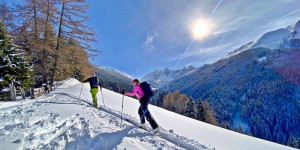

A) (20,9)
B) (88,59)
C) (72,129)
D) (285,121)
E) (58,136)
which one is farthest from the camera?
(285,121)

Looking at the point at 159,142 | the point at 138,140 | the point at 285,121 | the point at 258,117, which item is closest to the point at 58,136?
the point at 138,140

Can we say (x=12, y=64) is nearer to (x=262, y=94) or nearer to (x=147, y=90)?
(x=147, y=90)

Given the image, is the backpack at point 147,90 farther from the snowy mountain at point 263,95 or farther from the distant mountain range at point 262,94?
the snowy mountain at point 263,95

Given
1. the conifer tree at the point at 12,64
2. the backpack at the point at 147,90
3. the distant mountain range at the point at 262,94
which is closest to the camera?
the backpack at the point at 147,90

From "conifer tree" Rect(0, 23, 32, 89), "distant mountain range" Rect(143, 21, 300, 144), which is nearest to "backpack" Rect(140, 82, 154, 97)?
"conifer tree" Rect(0, 23, 32, 89)

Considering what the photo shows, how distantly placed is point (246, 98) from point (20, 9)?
138076mm

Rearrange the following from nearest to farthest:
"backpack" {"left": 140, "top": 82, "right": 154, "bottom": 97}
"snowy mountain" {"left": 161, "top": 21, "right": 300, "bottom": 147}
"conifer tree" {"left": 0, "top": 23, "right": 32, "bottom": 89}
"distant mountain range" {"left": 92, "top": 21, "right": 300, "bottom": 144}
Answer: "backpack" {"left": 140, "top": 82, "right": 154, "bottom": 97}
"conifer tree" {"left": 0, "top": 23, "right": 32, "bottom": 89}
"snowy mountain" {"left": 161, "top": 21, "right": 300, "bottom": 147}
"distant mountain range" {"left": 92, "top": 21, "right": 300, "bottom": 144}

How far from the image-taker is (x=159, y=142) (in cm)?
373

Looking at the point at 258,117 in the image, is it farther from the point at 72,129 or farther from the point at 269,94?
the point at 72,129

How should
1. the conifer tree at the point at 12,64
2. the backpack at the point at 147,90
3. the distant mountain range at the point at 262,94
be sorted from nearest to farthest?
the backpack at the point at 147,90
the conifer tree at the point at 12,64
the distant mountain range at the point at 262,94

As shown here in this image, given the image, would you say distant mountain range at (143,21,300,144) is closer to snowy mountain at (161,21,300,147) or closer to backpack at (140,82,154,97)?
snowy mountain at (161,21,300,147)

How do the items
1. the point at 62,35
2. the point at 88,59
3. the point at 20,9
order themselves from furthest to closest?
1. the point at 88,59
2. the point at 62,35
3. the point at 20,9

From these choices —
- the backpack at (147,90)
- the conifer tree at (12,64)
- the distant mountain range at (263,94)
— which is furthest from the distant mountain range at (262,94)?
the backpack at (147,90)

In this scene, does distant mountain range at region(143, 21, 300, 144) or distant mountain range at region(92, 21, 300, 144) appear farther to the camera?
distant mountain range at region(92, 21, 300, 144)
